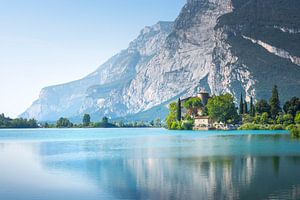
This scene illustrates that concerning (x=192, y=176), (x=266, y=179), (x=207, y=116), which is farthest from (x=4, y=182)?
(x=207, y=116)

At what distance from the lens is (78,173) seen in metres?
38.2

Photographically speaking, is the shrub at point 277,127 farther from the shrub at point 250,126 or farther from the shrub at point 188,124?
the shrub at point 188,124

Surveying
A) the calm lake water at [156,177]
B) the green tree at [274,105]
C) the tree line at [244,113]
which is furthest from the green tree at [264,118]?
the calm lake water at [156,177]

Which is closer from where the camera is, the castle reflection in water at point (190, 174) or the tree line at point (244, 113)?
the castle reflection in water at point (190, 174)

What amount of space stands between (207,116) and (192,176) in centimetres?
11857

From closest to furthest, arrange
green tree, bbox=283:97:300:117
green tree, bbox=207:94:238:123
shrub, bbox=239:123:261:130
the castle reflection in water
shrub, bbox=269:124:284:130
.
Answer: the castle reflection in water
shrub, bbox=269:124:284:130
green tree, bbox=283:97:300:117
shrub, bbox=239:123:261:130
green tree, bbox=207:94:238:123

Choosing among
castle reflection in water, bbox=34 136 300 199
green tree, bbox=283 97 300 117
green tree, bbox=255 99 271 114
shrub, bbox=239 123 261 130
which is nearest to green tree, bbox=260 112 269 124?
shrub, bbox=239 123 261 130

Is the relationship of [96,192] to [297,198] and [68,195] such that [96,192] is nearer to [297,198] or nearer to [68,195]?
[68,195]

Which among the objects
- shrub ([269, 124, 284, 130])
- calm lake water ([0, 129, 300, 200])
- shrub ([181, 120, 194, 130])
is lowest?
calm lake water ([0, 129, 300, 200])

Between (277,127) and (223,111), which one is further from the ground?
(223,111)

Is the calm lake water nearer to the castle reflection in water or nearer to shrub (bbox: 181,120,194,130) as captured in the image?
the castle reflection in water

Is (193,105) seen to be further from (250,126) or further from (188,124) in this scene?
(250,126)

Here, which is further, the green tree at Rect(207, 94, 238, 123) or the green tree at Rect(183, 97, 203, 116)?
the green tree at Rect(183, 97, 203, 116)

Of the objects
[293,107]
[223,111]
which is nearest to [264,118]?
[293,107]
